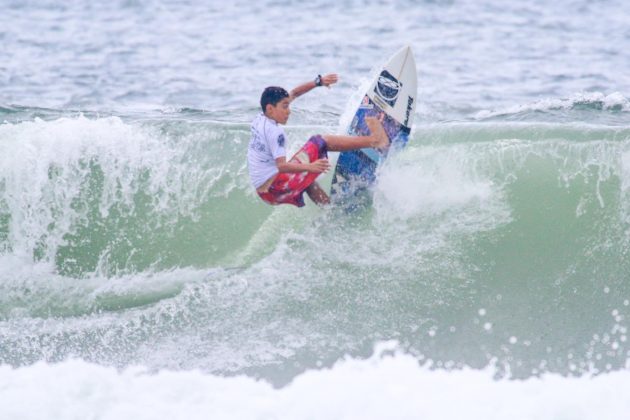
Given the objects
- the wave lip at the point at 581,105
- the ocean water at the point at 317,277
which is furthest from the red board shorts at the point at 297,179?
the wave lip at the point at 581,105

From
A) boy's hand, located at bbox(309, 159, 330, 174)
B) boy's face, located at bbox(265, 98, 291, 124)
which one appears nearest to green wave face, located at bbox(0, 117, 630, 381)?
boy's hand, located at bbox(309, 159, 330, 174)

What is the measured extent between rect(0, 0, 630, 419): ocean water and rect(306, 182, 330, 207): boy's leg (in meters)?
0.15

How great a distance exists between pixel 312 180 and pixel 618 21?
1556 cm

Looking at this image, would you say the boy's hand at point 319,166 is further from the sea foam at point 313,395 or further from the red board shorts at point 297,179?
the sea foam at point 313,395

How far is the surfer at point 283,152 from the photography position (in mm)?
8102

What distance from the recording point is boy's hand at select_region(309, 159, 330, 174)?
8.13 meters

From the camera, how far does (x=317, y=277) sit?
8703mm

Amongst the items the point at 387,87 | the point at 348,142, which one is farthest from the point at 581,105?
the point at 348,142

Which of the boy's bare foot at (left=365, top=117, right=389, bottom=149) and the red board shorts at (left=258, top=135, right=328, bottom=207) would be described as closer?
the red board shorts at (left=258, top=135, right=328, bottom=207)

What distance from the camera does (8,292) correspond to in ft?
29.5

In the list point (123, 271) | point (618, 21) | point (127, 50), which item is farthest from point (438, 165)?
point (618, 21)

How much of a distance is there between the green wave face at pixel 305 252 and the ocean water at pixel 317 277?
0.06 feet

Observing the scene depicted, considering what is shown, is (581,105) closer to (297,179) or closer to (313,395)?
(297,179)

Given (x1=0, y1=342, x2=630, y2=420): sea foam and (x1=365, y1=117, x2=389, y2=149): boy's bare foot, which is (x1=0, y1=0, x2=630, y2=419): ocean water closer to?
(x1=0, y1=342, x2=630, y2=420): sea foam
